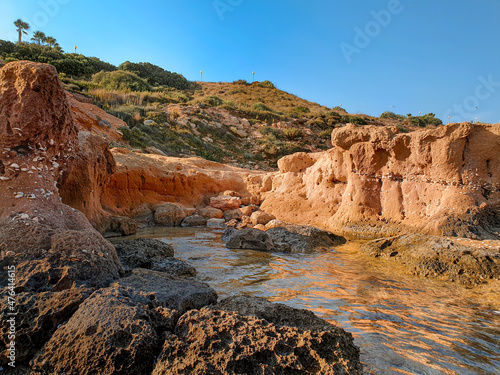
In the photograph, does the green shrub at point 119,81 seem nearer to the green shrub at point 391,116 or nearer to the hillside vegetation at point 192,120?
the hillside vegetation at point 192,120

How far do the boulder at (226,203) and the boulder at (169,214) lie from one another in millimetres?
1690

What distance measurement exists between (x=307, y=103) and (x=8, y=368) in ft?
157

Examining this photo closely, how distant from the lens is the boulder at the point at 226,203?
490 inches

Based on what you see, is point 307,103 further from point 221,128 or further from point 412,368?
point 412,368

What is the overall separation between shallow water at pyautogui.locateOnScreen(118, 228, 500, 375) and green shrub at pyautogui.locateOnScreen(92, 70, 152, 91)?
84.2 feet

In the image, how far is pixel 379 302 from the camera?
379 cm

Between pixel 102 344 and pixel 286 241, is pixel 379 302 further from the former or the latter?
pixel 286 241

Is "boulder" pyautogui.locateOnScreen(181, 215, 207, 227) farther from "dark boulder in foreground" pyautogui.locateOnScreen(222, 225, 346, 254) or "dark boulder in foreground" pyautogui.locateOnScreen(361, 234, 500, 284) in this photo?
"dark boulder in foreground" pyautogui.locateOnScreen(361, 234, 500, 284)

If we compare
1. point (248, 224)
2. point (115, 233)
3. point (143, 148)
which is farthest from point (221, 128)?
point (115, 233)

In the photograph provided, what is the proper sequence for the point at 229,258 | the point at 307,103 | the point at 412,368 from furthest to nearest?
the point at 307,103 → the point at 229,258 → the point at 412,368

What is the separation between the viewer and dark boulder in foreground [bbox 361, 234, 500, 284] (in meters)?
4.60

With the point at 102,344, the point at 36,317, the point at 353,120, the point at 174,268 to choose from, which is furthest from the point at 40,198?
the point at 353,120

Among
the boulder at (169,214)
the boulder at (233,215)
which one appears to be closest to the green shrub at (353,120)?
the boulder at (233,215)

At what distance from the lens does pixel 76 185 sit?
714 cm
